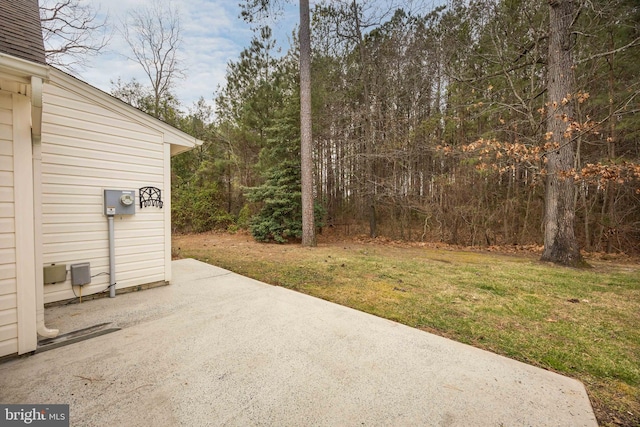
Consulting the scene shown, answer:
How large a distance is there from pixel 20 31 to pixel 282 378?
3.51 metres

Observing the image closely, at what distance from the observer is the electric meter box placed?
3188 mm

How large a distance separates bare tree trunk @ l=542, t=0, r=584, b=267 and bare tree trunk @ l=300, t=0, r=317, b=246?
5375mm

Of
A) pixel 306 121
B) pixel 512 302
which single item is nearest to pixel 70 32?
pixel 306 121

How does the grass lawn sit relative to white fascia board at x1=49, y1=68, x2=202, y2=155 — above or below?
below

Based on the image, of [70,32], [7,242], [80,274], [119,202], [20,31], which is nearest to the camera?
[7,242]

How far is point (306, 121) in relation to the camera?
293 inches

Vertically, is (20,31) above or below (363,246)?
above

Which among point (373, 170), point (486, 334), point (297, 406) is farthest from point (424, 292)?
point (373, 170)

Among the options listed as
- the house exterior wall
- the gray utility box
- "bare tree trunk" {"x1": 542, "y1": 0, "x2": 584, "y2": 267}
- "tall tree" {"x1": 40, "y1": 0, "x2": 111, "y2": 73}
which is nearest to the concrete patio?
the gray utility box

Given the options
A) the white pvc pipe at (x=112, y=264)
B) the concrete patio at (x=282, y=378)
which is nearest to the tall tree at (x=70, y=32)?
the white pvc pipe at (x=112, y=264)

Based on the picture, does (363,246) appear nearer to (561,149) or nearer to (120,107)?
(561,149)

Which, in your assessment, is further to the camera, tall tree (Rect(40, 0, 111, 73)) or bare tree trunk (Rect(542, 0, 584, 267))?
tall tree (Rect(40, 0, 111, 73))

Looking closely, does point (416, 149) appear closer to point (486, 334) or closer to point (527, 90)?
point (527, 90)

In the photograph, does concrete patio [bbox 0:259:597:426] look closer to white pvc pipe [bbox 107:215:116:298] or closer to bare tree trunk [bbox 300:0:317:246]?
white pvc pipe [bbox 107:215:116:298]
